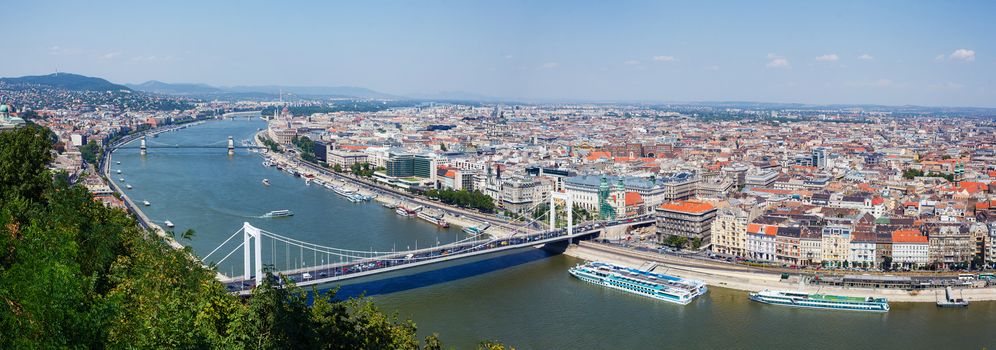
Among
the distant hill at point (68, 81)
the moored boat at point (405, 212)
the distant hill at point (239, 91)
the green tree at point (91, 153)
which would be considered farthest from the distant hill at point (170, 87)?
the moored boat at point (405, 212)

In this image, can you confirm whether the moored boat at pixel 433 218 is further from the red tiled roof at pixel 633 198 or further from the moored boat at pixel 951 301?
the moored boat at pixel 951 301

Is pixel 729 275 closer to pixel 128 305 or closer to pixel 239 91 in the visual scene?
pixel 128 305

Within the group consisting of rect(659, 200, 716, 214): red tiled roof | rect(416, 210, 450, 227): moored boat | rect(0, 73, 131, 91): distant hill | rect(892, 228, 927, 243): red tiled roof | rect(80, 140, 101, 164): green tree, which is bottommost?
rect(416, 210, 450, 227): moored boat

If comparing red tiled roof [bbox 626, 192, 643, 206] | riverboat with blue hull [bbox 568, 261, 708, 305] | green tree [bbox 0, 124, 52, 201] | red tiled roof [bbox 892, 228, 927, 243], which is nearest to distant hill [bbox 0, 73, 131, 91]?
red tiled roof [bbox 626, 192, 643, 206]

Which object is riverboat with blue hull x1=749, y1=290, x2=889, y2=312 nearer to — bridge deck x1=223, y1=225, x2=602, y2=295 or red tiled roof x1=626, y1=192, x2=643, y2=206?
bridge deck x1=223, y1=225, x2=602, y2=295

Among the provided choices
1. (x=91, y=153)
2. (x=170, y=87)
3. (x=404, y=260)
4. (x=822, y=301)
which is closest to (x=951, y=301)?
(x=822, y=301)

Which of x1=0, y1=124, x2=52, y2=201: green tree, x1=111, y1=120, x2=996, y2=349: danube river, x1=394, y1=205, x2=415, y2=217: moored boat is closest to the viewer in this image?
x1=0, y1=124, x2=52, y2=201: green tree
